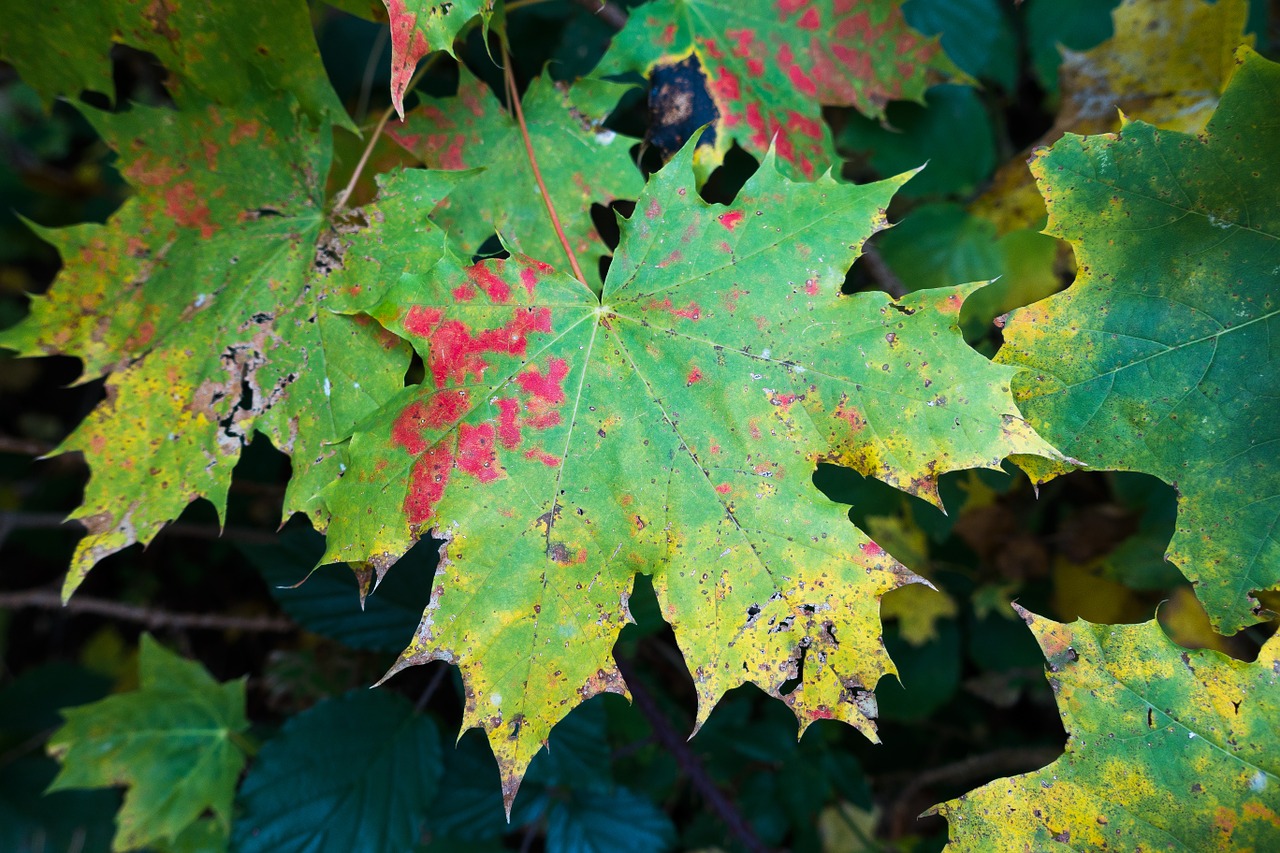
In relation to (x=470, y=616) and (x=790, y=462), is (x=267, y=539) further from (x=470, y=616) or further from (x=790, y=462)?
(x=790, y=462)

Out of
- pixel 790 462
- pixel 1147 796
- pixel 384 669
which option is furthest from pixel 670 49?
pixel 384 669

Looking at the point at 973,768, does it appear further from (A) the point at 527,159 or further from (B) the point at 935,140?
(A) the point at 527,159

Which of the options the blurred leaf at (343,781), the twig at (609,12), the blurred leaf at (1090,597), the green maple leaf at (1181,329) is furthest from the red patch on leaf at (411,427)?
the blurred leaf at (1090,597)

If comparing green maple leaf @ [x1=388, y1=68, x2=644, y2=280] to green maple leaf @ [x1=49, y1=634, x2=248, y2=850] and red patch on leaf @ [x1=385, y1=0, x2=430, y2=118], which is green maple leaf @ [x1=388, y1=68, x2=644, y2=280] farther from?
green maple leaf @ [x1=49, y1=634, x2=248, y2=850]

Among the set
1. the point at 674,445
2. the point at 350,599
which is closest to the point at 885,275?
A: the point at 674,445

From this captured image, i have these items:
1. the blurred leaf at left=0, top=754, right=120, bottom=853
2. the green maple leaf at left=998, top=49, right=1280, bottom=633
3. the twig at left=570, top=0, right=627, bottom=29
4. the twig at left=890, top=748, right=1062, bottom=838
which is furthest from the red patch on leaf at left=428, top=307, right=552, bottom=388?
the blurred leaf at left=0, top=754, right=120, bottom=853

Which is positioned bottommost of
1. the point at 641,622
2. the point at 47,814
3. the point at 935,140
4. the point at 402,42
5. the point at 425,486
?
the point at 47,814

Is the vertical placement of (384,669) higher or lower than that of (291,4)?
lower
